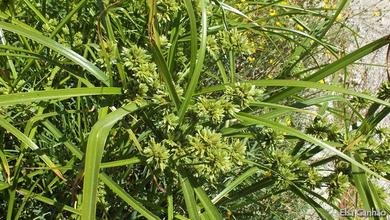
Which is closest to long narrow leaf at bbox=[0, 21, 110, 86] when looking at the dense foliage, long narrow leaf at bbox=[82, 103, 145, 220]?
the dense foliage

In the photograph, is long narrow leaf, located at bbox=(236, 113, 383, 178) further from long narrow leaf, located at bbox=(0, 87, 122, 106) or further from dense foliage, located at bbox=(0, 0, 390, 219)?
long narrow leaf, located at bbox=(0, 87, 122, 106)

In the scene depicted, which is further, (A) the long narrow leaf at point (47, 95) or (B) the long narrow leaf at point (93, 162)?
(A) the long narrow leaf at point (47, 95)

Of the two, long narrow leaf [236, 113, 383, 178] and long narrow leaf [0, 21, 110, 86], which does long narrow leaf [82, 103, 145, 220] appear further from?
long narrow leaf [236, 113, 383, 178]

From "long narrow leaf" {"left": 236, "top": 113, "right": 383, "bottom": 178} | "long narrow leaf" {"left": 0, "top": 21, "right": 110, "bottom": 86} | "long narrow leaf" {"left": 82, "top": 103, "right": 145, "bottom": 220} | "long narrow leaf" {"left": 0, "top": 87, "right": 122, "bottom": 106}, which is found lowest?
"long narrow leaf" {"left": 82, "top": 103, "right": 145, "bottom": 220}

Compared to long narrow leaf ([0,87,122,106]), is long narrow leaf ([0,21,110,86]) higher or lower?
higher

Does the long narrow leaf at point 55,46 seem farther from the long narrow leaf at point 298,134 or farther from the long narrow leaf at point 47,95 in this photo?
the long narrow leaf at point 298,134

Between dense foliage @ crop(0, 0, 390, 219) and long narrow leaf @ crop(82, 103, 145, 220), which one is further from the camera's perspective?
dense foliage @ crop(0, 0, 390, 219)

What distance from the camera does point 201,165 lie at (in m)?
0.98

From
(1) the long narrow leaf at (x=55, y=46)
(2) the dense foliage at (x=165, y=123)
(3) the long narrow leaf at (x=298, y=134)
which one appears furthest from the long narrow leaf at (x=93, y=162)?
(3) the long narrow leaf at (x=298, y=134)

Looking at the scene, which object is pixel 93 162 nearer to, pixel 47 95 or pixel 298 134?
pixel 47 95

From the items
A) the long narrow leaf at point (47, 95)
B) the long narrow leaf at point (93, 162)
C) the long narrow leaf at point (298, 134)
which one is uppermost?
the long narrow leaf at point (298, 134)

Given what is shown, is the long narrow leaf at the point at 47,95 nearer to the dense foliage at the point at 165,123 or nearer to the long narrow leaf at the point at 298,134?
the dense foliage at the point at 165,123

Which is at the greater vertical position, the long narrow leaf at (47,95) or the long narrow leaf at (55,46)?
the long narrow leaf at (55,46)

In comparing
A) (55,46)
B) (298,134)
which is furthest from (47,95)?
(298,134)
